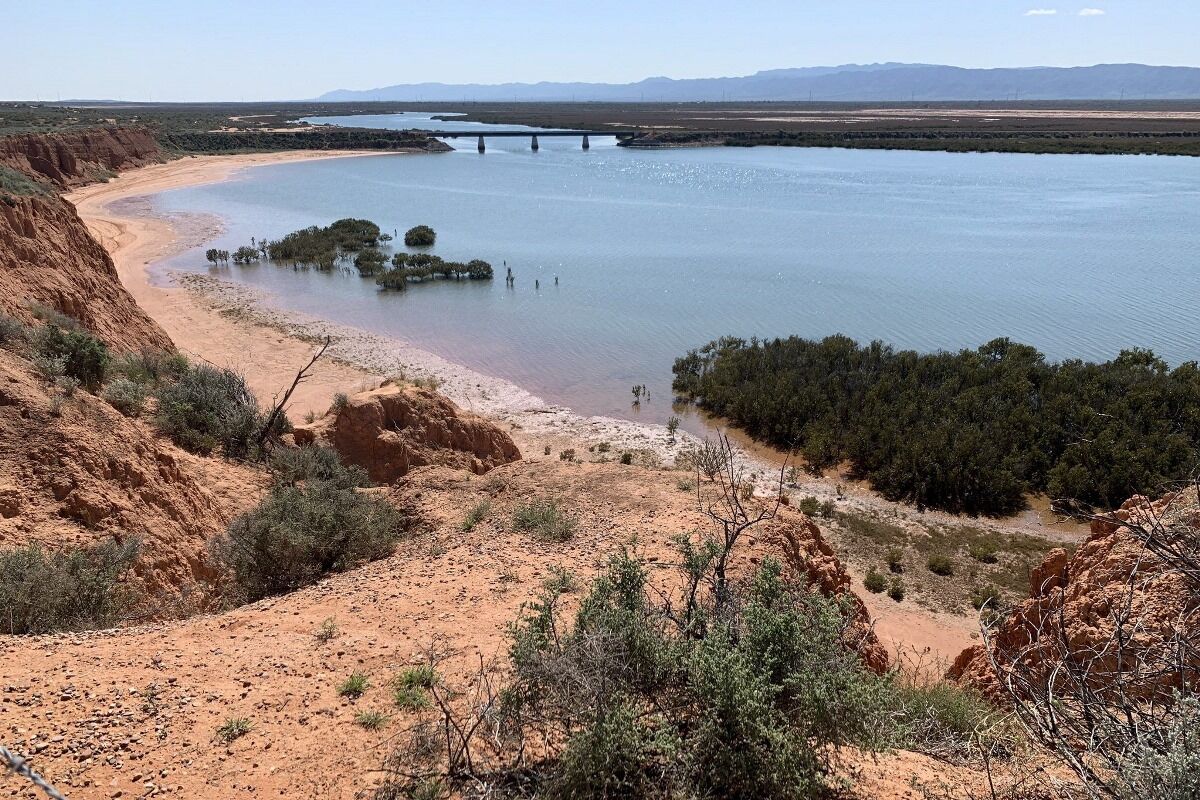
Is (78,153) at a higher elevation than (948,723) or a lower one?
higher

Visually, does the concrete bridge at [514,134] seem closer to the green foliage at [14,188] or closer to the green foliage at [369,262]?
the green foliage at [369,262]

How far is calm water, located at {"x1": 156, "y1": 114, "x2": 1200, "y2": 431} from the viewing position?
25.8 metres

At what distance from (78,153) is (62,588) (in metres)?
68.8

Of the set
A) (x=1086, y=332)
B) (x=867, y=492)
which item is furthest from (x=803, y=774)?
(x=1086, y=332)

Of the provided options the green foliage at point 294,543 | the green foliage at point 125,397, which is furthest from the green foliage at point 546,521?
the green foliage at point 125,397

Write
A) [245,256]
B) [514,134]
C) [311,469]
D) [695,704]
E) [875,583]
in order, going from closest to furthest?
1. [695,704]
2. [311,469]
3. [875,583]
4. [245,256]
5. [514,134]

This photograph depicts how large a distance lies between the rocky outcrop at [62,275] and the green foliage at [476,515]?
994 cm

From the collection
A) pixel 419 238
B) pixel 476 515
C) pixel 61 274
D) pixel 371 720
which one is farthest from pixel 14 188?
pixel 419 238

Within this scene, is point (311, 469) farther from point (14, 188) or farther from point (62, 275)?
point (14, 188)

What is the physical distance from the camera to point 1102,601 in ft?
22.3

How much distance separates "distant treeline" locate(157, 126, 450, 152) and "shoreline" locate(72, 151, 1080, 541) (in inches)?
2376

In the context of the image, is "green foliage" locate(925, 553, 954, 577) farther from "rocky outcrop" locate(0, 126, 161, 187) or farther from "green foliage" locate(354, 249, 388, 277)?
"rocky outcrop" locate(0, 126, 161, 187)

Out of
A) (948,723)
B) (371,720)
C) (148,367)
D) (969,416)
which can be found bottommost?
(969,416)

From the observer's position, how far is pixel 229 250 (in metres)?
39.9
